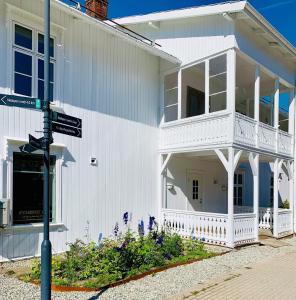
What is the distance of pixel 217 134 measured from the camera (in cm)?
1185

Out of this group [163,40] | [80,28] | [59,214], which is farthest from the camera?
[163,40]

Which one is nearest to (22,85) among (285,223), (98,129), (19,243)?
(98,129)

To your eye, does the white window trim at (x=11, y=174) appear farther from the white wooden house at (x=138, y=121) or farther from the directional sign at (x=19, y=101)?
the directional sign at (x=19, y=101)

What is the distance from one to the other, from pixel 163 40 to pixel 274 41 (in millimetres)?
4132

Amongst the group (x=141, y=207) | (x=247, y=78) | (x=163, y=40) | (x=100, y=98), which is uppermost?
Result: (x=163, y=40)

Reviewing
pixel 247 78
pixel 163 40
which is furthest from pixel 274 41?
pixel 163 40

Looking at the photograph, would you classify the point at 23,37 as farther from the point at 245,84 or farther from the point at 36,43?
the point at 245,84

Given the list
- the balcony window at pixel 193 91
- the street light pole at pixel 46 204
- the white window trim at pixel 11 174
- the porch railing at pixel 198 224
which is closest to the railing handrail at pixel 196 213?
the porch railing at pixel 198 224

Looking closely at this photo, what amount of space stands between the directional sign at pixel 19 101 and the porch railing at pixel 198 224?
770 centimetres

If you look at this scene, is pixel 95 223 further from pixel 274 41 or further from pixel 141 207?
pixel 274 41

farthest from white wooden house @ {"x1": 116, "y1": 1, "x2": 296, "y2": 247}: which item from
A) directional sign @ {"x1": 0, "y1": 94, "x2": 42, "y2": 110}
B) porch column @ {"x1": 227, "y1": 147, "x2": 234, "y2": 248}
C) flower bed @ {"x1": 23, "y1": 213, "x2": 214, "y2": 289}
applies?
directional sign @ {"x1": 0, "y1": 94, "x2": 42, "y2": 110}

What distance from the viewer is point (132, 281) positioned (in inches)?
281

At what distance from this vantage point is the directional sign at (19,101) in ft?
16.8

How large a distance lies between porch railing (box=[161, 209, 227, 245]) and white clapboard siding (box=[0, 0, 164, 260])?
77cm
